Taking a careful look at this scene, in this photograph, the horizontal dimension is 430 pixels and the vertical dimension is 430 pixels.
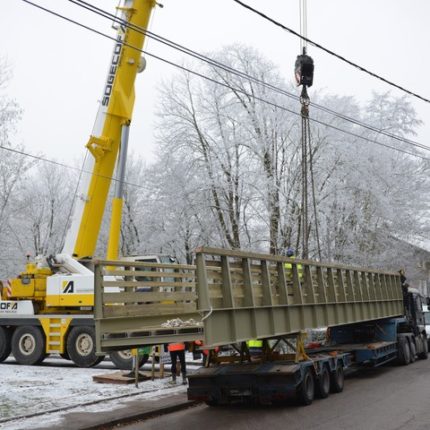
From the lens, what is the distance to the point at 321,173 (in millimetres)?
26000

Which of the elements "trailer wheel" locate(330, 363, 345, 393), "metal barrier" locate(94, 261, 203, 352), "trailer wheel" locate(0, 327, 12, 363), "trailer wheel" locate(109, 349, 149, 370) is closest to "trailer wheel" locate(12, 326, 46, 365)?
"trailer wheel" locate(0, 327, 12, 363)

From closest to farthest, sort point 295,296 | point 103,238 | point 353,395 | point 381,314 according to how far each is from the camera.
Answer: point 295,296 < point 353,395 < point 381,314 < point 103,238

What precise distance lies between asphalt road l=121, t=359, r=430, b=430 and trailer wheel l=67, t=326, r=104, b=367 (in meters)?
6.11

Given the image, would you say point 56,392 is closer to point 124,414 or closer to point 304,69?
point 124,414

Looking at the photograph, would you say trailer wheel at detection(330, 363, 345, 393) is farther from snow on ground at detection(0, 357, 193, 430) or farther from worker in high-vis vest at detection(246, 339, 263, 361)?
snow on ground at detection(0, 357, 193, 430)

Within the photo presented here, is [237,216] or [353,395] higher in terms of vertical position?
[237,216]

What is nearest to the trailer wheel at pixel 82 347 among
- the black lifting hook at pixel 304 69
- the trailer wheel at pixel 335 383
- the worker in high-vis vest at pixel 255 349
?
the worker in high-vis vest at pixel 255 349

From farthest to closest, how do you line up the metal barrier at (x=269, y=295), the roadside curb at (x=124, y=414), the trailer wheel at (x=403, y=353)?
the trailer wheel at (x=403, y=353) < the roadside curb at (x=124, y=414) < the metal barrier at (x=269, y=295)

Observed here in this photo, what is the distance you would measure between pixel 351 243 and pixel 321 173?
12.7 feet

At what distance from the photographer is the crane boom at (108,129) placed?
16.1 metres

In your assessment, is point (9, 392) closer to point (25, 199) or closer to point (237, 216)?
point (237, 216)

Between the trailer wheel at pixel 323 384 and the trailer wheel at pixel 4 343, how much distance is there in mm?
10243

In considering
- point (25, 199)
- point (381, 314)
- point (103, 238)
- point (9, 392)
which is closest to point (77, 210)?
point (9, 392)

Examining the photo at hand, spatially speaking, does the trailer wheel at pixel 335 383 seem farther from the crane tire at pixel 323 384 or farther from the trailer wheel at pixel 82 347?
the trailer wheel at pixel 82 347
